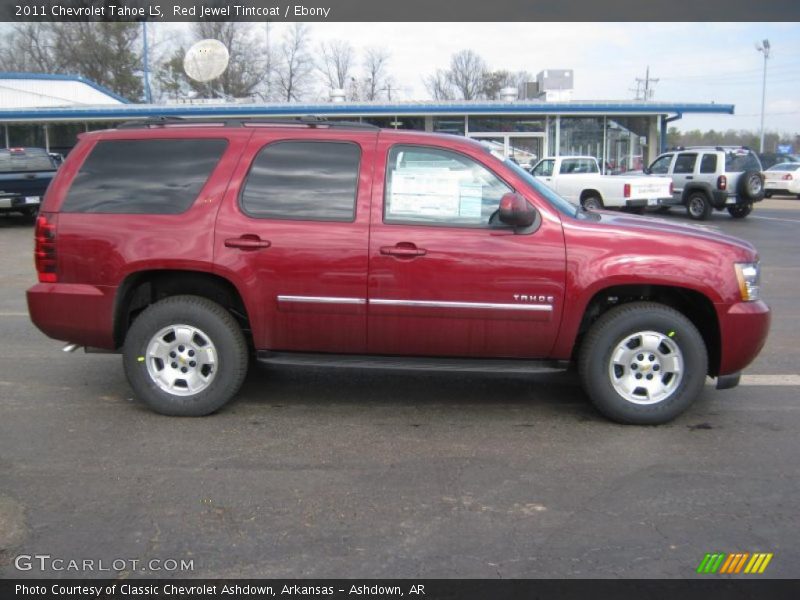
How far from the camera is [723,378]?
4.79m

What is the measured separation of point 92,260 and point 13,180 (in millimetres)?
14654

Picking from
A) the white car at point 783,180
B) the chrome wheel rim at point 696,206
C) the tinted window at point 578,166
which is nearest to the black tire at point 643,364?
the chrome wheel rim at point 696,206

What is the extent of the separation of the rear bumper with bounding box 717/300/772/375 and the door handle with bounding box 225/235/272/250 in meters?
2.97

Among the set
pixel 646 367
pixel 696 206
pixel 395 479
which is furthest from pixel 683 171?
pixel 395 479

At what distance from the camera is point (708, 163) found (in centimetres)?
2041

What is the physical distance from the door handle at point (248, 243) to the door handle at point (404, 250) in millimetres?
794

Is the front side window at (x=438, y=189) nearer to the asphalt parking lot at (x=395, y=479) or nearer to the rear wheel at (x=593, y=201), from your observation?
the asphalt parking lot at (x=395, y=479)

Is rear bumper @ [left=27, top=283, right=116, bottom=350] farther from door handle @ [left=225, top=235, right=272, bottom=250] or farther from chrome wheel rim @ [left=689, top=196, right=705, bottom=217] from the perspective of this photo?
chrome wheel rim @ [left=689, top=196, right=705, bottom=217]

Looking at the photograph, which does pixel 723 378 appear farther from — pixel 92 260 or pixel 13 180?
pixel 13 180

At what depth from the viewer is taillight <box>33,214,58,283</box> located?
4844mm

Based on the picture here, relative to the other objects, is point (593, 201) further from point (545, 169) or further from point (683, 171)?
point (683, 171)

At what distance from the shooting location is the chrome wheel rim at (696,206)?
20.3m

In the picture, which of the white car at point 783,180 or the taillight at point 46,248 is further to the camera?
the white car at point 783,180

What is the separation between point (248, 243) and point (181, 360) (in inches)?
37.0
